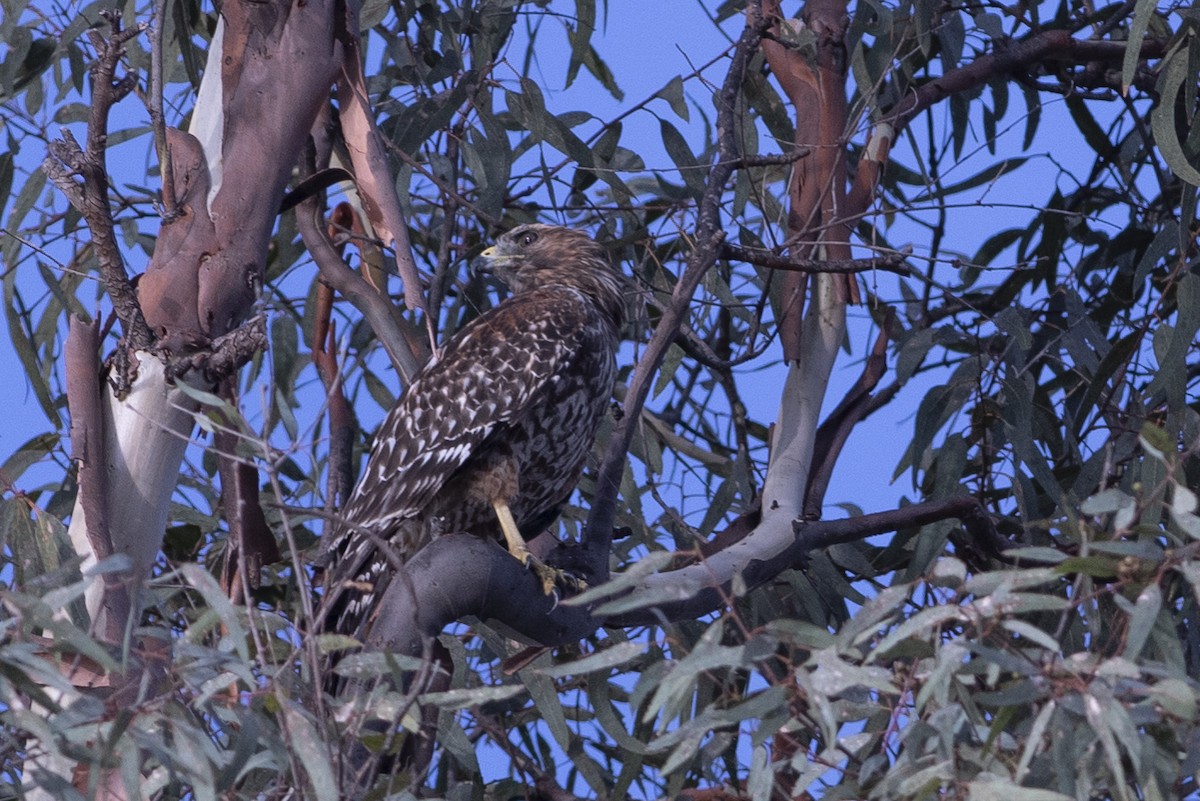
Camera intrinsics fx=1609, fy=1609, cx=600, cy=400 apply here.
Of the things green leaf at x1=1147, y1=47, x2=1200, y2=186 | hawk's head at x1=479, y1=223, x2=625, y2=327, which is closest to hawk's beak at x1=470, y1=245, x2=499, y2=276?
hawk's head at x1=479, y1=223, x2=625, y2=327

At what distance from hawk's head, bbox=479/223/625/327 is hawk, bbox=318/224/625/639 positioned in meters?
0.16

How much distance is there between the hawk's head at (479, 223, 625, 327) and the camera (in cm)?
341

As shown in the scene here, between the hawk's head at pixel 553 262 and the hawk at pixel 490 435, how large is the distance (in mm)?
Answer: 162

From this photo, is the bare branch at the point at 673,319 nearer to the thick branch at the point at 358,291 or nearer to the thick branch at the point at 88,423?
the thick branch at the point at 358,291

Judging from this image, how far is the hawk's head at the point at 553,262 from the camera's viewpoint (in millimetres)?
3410

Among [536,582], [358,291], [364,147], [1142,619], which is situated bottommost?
[1142,619]

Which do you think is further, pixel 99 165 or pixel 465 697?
pixel 99 165

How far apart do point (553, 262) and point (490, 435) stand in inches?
25.2

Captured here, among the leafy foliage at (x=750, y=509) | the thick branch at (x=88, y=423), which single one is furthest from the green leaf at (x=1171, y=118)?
the thick branch at (x=88, y=423)

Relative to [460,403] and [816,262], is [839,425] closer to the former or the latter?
[816,262]

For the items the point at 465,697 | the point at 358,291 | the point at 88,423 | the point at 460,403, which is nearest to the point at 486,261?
the point at 460,403

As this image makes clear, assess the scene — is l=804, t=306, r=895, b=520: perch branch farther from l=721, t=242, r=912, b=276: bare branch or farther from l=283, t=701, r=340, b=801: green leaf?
l=283, t=701, r=340, b=801: green leaf

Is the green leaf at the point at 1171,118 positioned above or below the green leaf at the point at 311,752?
above

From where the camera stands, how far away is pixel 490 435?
2.98 meters
